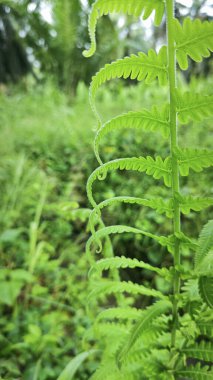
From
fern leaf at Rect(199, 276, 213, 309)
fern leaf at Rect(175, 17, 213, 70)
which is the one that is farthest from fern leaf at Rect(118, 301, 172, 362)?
fern leaf at Rect(175, 17, 213, 70)

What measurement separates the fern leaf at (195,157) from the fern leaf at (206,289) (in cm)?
19

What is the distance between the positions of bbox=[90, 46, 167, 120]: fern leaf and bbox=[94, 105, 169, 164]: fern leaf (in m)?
0.06

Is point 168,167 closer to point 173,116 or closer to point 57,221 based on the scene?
point 173,116

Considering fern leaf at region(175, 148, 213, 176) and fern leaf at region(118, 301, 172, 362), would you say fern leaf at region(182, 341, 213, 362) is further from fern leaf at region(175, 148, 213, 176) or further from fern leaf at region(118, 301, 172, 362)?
fern leaf at region(175, 148, 213, 176)

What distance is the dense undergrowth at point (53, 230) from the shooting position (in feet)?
4.41

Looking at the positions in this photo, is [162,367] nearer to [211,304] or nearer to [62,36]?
[211,304]

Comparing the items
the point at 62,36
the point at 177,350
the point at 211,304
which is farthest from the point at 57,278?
the point at 62,36

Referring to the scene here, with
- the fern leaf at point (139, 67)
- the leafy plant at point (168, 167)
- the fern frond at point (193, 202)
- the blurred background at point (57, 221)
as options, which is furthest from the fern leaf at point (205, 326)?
the fern leaf at point (139, 67)

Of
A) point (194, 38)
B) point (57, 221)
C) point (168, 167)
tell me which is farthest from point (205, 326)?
point (57, 221)

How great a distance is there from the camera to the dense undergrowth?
4.41 feet

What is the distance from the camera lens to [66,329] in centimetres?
160

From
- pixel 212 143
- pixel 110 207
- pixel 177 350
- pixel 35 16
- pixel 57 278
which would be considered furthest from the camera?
pixel 35 16

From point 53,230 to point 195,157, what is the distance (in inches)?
62.5

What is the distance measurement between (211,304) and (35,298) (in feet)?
4.06
